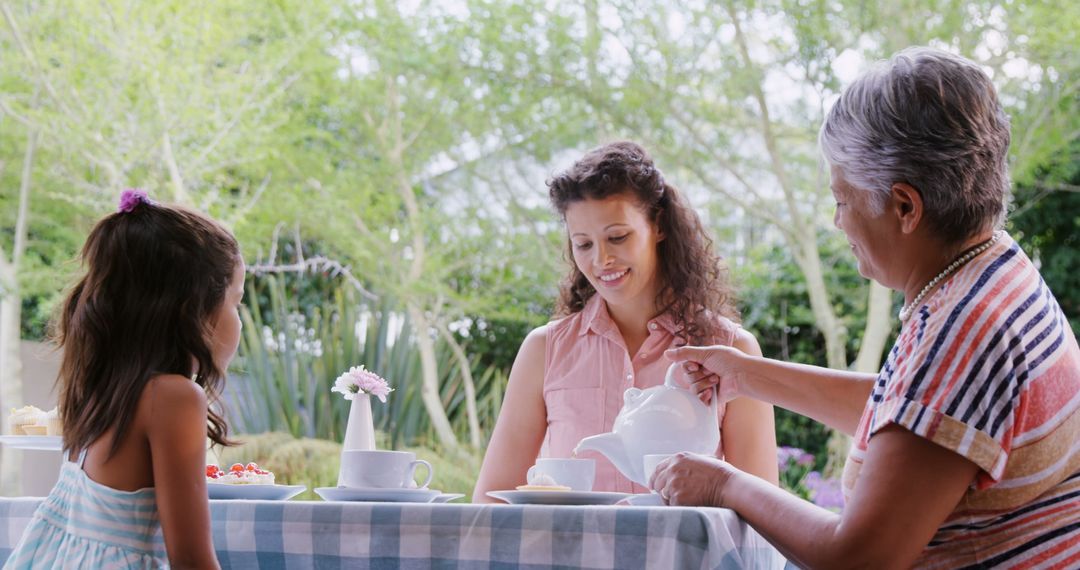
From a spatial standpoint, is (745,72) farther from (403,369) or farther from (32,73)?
(32,73)

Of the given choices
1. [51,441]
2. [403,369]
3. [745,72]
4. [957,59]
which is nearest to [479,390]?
[403,369]

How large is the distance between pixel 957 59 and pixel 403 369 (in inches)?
215

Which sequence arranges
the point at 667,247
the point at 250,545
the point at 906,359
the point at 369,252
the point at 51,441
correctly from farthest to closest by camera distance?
the point at 369,252
the point at 667,247
the point at 51,441
the point at 250,545
the point at 906,359

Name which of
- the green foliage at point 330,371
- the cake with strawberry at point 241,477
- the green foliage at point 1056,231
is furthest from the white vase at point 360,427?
the green foliage at point 1056,231

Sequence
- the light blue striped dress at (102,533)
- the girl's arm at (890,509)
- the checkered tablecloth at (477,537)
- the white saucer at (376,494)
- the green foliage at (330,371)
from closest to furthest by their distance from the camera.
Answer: the girl's arm at (890,509)
the checkered tablecloth at (477,537)
the light blue striped dress at (102,533)
the white saucer at (376,494)
the green foliage at (330,371)

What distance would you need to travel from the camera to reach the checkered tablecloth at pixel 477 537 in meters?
1.28

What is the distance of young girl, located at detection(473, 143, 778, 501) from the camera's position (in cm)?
234

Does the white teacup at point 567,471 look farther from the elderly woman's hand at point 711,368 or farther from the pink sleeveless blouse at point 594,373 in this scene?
the pink sleeveless blouse at point 594,373

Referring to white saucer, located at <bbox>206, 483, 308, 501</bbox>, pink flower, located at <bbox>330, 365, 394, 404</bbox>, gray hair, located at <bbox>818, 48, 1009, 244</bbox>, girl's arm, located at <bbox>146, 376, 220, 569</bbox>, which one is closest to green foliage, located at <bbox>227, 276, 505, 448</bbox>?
pink flower, located at <bbox>330, 365, 394, 404</bbox>

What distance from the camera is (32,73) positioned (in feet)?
18.5

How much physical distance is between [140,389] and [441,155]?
5275 mm

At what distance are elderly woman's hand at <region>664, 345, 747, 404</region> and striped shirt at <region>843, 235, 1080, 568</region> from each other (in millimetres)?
519

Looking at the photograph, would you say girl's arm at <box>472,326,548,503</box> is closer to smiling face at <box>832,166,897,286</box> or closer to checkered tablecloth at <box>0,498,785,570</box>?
checkered tablecloth at <box>0,498,785,570</box>

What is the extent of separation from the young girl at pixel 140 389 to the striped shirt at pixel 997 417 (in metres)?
0.89
